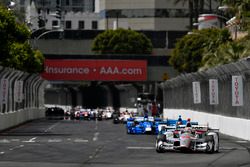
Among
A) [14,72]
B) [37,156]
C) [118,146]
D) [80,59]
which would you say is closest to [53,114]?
[80,59]

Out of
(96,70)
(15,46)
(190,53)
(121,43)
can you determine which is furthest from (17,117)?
(121,43)

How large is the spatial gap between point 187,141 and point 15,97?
2732 cm

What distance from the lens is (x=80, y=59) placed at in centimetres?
10975

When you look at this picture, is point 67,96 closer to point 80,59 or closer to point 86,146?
point 80,59

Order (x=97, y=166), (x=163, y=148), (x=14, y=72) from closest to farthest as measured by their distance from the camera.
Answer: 1. (x=97, y=166)
2. (x=163, y=148)
3. (x=14, y=72)

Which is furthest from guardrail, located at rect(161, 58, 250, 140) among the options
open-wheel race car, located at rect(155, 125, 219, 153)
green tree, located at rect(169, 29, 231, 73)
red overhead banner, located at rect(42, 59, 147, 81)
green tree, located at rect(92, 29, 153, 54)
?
green tree, located at rect(92, 29, 153, 54)

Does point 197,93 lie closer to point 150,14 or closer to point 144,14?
point 150,14

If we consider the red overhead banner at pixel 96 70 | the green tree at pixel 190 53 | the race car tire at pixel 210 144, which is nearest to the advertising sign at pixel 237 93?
the race car tire at pixel 210 144

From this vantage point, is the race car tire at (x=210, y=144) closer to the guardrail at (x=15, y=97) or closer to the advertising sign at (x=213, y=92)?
the guardrail at (x=15, y=97)

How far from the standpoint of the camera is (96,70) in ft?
355

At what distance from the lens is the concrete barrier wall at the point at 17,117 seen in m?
51.9

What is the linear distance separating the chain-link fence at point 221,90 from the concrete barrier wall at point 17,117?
11.8 metres

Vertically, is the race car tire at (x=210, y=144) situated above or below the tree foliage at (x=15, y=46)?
below

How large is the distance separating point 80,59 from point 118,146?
75.6m
